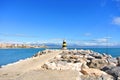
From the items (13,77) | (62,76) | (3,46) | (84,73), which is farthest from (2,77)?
(3,46)

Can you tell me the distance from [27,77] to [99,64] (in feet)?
11.8

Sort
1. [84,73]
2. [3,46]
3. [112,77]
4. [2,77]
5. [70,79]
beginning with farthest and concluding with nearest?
[3,46] < [84,73] < [112,77] < [2,77] < [70,79]

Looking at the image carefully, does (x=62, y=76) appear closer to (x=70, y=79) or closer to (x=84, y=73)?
(x=70, y=79)

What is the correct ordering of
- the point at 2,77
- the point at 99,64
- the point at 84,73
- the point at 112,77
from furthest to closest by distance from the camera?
the point at 99,64 → the point at 84,73 → the point at 112,77 → the point at 2,77

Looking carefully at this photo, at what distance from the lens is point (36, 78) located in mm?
5336

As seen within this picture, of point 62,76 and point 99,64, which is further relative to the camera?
point 99,64

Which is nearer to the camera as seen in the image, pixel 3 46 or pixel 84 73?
pixel 84 73

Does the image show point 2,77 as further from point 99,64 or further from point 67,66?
point 99,64

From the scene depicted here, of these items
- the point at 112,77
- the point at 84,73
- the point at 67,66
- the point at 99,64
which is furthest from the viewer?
the point at 99,64

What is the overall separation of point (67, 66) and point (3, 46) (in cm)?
12536

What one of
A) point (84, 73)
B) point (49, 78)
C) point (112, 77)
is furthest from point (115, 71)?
point (49, 78)

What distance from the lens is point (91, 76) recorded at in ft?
20.9

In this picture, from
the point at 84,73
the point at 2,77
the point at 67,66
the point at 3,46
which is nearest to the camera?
the point at 2,77

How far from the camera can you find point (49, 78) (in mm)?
5348
